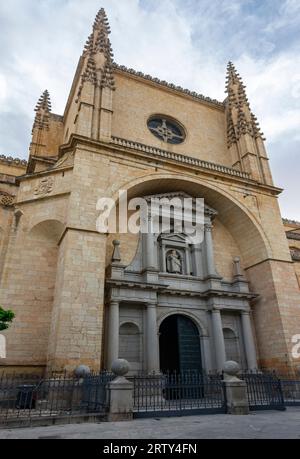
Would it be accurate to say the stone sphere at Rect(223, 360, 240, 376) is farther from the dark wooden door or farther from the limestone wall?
the limestone wall

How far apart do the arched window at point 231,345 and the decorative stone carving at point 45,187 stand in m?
9.81

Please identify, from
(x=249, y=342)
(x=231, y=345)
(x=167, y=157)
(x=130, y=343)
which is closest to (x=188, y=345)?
(x=231, y=345)

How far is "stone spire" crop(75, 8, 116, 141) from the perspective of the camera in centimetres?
1430

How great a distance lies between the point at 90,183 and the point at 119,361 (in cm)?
733

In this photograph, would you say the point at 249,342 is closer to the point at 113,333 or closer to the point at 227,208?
the point at 113,333

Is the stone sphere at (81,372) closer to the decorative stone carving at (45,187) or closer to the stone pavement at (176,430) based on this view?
the stone pavement at (176,430)

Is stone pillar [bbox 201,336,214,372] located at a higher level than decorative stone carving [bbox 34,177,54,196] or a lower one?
lower

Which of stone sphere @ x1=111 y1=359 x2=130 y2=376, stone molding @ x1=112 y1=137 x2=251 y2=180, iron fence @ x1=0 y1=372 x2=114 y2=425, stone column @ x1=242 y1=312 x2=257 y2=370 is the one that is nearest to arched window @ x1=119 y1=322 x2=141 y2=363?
iron fence @ x1=0 y1=372 x2=114 y2=425

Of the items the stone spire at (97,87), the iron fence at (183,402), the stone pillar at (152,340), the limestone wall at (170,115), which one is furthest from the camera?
the limestone wall at (170,115)

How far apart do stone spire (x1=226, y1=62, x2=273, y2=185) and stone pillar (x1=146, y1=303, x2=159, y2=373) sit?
31.5ft

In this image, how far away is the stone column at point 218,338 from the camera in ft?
41.8

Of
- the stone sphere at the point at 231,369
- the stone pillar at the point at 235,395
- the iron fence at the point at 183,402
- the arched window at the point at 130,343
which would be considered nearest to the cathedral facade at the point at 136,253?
the arched window at the point at 130,343
